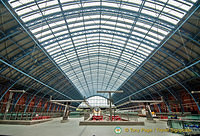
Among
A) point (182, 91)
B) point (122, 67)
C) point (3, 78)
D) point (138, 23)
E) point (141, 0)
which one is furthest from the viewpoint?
point (122, 67)

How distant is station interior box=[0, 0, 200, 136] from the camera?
52.5ft

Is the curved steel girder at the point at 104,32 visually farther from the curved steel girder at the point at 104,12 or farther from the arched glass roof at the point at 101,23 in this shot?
the curved steel girder at the point at 104,12

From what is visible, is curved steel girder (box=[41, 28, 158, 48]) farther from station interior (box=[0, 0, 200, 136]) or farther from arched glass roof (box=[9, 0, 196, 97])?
station interior (box=[0, 0, 200, 136])

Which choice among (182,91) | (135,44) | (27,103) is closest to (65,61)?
(27,103)

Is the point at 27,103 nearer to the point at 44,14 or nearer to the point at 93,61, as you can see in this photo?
the point at 93,61

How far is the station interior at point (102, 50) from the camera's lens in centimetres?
1600

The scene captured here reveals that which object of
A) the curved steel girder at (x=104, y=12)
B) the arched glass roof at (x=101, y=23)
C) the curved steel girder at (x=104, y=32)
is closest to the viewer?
the arched glass roof at (x=101, y=23)

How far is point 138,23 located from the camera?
25.1 metres

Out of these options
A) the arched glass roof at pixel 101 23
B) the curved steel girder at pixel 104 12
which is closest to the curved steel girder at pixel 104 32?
the arched glass roof at pixel 101 23

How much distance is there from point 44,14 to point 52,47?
33.4 ft

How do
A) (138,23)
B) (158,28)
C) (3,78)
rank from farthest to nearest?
(3,78) < (138,23) < (158,28)

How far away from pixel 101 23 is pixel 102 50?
13.5 metres

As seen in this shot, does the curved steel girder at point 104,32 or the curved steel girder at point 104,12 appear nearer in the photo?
the curved steel girder at point 104,12

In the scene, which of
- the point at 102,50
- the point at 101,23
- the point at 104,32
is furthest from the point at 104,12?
→ the point at 102,50
